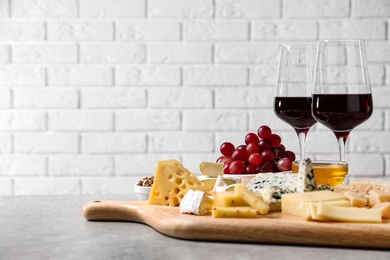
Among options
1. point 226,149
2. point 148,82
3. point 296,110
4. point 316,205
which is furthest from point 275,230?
point 148,82

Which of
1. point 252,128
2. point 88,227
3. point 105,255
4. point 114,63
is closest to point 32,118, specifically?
point 114,63

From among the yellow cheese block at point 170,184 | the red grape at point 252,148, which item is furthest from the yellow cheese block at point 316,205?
the red grape at point 252,148

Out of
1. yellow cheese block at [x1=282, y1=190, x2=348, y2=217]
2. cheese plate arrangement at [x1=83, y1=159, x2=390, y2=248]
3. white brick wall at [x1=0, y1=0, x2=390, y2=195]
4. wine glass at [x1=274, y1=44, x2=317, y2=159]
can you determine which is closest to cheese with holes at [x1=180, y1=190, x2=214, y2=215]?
cheese plate arrangement at [x1=83, y1=159, x2=390, y2=248]

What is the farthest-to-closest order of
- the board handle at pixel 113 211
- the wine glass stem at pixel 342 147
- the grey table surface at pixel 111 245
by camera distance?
1. the wine glass stem at pixel 342 147
2. the board handle at pixel 113 211
3. the grey table surface at pixel 111 245

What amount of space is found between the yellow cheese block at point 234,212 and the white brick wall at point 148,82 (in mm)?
1335

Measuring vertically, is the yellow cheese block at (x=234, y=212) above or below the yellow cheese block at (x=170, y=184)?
below

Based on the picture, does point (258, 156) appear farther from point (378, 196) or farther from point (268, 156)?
point (378, 196)

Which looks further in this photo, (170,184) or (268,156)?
(268,156)

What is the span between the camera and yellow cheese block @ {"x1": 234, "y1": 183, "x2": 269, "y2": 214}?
1.09 m

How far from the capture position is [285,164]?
1483 millimetres

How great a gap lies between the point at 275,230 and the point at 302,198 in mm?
98

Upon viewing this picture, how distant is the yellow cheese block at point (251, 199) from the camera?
109 centimetres

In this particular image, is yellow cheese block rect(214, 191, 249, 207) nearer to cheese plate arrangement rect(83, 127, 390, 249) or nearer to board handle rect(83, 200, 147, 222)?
cheese plate arrangement rect(83, 127, 390, 249)

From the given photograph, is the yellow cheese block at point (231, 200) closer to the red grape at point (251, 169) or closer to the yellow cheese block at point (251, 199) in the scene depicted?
the yellow cheese block at point (251, 199)
